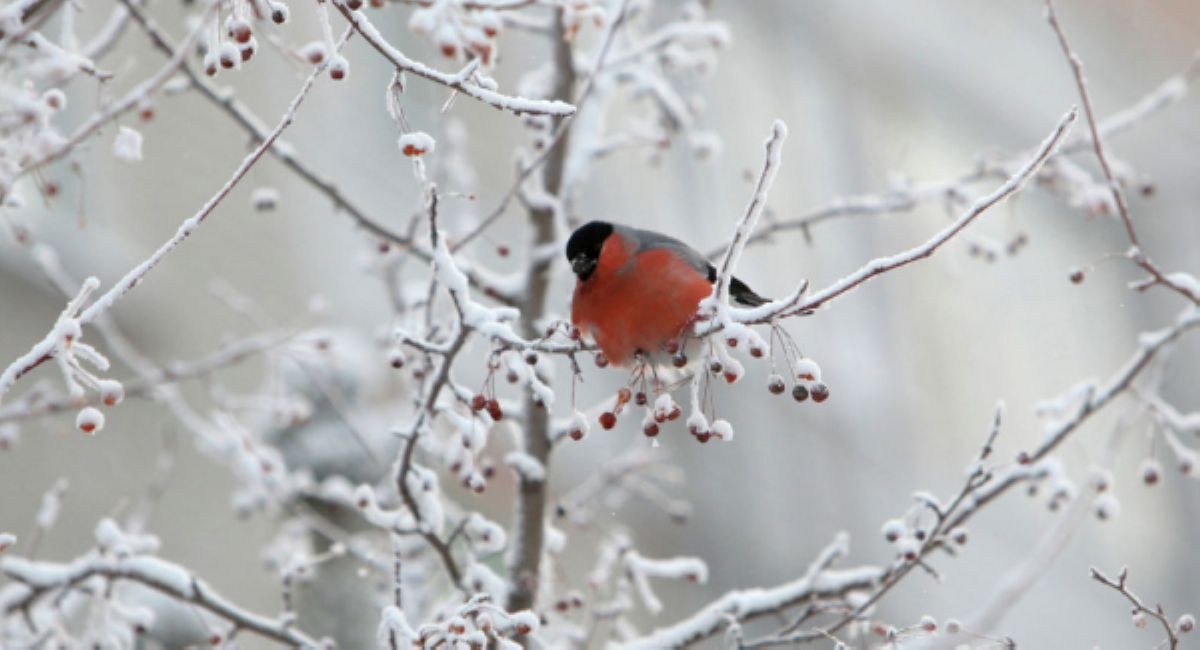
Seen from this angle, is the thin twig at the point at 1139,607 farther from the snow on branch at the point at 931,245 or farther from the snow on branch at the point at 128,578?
the snow on branch at the point at 128,578

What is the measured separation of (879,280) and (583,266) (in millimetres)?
6280

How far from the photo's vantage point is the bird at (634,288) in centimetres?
248

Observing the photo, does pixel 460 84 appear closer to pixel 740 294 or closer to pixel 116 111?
pixel 116 111

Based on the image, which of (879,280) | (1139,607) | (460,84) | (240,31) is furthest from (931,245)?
(879,280)

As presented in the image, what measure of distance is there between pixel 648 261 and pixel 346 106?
539 centimetres

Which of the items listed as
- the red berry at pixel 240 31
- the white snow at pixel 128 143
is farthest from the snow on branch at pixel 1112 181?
the white snow at pixel 128 143

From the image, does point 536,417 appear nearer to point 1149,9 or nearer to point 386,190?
point 386,190

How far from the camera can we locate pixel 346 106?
25.5 ft

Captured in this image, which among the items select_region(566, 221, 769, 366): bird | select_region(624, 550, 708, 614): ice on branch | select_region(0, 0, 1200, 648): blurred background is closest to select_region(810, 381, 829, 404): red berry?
select_region(566, 221, 769, 366): bird

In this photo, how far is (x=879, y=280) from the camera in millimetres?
8844

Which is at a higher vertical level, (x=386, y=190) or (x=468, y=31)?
(x=386, y=190)

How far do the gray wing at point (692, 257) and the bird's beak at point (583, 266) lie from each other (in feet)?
0.34

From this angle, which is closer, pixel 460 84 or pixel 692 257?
pixel 460 84

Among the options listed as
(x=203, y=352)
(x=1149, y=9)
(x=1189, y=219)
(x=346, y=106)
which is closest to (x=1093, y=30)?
(x=1149, y=9)
